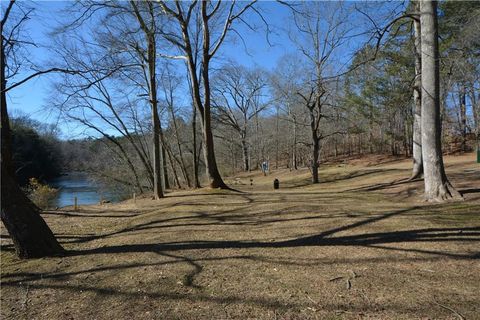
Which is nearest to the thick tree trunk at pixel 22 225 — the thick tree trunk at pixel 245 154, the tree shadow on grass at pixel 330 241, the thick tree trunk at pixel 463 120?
the tree shadow on grass at pixel 330 241

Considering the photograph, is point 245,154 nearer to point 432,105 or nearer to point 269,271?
point 432,105

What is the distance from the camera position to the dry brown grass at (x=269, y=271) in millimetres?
2959

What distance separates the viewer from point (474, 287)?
10.3 ft

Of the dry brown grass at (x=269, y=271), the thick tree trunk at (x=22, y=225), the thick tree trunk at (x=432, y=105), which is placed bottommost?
the dry brown grass at (x=269, y=271)

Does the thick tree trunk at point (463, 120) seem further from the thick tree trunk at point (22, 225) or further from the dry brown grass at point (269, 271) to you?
the thick tree trunk at point (22, 225)

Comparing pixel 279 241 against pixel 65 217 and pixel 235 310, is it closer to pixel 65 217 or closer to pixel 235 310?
pixel 235 310

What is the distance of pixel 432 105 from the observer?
7.70 m

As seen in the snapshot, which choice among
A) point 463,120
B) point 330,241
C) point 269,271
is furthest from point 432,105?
point 463,120

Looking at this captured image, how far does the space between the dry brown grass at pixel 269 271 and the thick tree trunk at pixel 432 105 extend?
1.26 metres

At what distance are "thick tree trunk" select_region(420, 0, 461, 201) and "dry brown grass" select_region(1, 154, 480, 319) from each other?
4.13ft

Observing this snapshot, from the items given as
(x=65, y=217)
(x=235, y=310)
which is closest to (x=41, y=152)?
(x=65, y=217)

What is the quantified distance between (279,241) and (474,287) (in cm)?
249

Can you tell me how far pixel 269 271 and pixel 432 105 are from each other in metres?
6.31

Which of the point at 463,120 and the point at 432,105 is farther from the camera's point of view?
the point at 463,120
